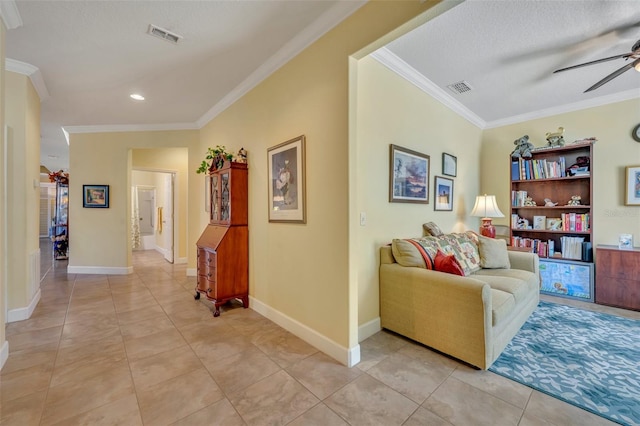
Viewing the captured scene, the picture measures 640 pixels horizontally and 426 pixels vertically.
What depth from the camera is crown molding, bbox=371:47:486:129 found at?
2.62 meters

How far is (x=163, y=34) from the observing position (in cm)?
231

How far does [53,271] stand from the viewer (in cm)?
500

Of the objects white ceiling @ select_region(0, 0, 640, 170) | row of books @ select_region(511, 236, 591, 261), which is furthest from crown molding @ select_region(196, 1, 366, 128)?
row of books @ select_region(511, 236, 591, 261)

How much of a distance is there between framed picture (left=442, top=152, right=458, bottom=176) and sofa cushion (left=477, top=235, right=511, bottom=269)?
1.02 m

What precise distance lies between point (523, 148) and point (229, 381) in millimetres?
4799

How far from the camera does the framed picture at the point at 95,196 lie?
486 centimetres

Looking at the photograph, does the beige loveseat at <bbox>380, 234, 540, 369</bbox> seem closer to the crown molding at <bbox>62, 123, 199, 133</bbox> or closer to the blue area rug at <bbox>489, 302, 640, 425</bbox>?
the blue area rug at <bbox>489, 302, 640, 425</bbox>

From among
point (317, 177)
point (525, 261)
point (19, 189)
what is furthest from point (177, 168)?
point (525, 261)

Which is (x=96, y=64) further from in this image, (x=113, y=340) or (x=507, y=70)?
(x=507, y=70)

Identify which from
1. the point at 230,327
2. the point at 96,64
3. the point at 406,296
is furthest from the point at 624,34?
the point at 96,64

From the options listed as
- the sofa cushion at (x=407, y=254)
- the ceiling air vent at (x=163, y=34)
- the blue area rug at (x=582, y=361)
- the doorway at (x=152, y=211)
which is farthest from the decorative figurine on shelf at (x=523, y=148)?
the doorway at (x=152, y=211)

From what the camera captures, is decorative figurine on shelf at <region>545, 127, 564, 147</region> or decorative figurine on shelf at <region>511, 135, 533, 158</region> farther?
decorative figurine on shelf at <region>511, 135, 533, 158</region>

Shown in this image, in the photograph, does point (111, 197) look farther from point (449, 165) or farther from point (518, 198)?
point (518, 198)

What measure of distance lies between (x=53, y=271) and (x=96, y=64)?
437 centimetres
